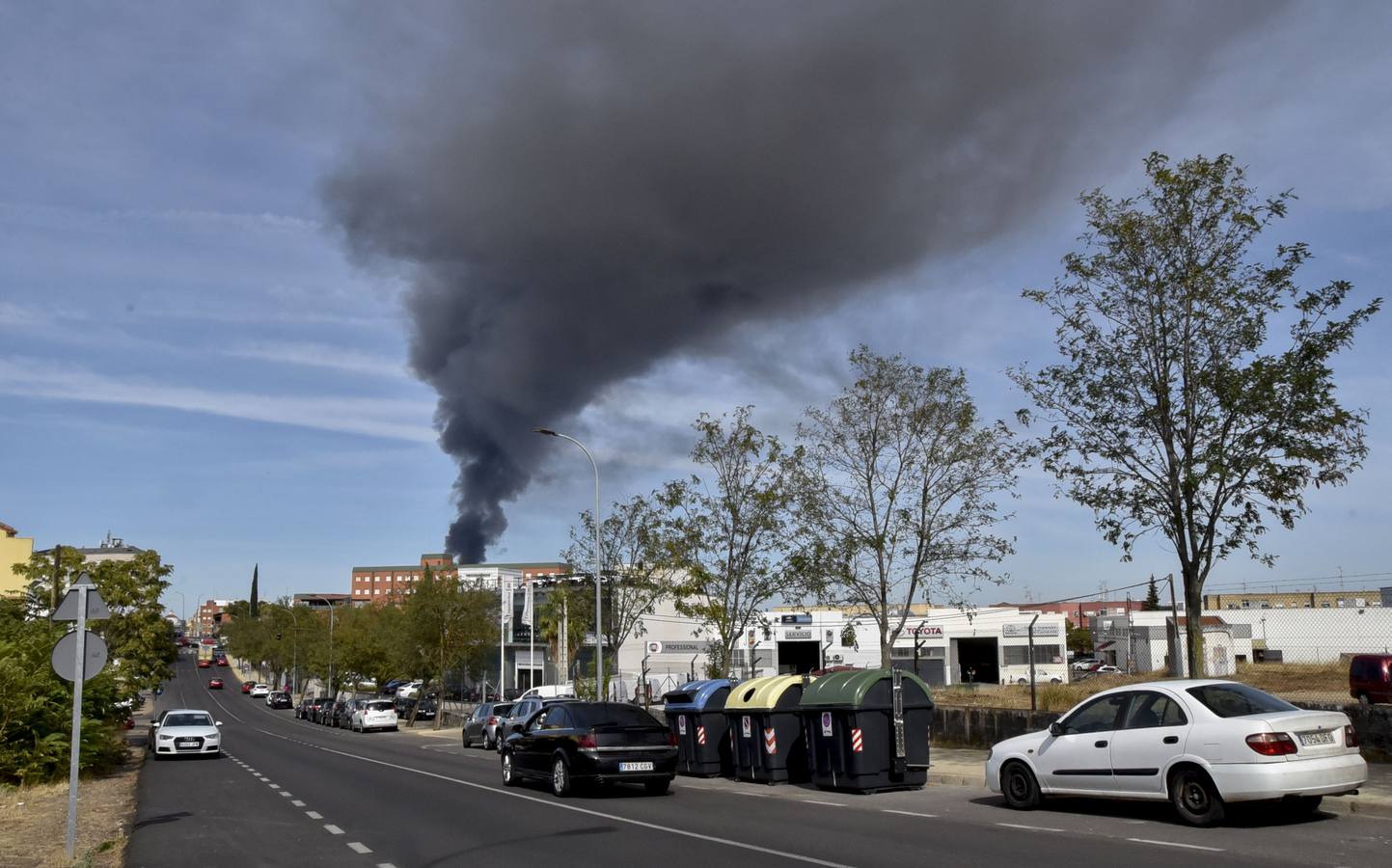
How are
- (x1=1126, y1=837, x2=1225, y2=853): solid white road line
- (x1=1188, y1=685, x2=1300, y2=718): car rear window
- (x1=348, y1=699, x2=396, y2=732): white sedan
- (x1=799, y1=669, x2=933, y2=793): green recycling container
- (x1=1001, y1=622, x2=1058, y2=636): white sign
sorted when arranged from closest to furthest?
(x1=1126, y1=837, x2=1225, y2=853): solid white road line
(x1=1188, y1=685, x2=1300, y2=718): car rear window
(x1=799, y1=669, x2=933, y2=793): green recycling container
(x1=348, y1=699, x2=396, y2=732): white sedan
(x1=1001, y1=622, x2=1058, y2=636): white sign

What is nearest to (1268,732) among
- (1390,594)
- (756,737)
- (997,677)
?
(756,737)

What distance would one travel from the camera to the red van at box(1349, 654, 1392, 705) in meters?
29.9

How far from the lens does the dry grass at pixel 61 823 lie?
11562 mm

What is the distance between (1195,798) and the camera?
38.9 feet

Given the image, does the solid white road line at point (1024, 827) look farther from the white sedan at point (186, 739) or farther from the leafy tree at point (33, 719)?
the white sedan at point (186, 739)

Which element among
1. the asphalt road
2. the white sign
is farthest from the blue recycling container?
the white sign

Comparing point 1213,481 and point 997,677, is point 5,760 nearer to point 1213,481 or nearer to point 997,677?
point 1213,481

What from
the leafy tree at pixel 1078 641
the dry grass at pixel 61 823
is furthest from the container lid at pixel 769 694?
the leafy tree at pixel 1078 641

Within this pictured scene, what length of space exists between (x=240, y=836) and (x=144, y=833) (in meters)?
1.38

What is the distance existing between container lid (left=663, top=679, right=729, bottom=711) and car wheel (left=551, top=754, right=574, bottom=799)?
3.96 m

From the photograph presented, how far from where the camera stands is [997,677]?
74.3 meters

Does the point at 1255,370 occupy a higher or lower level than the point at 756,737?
higher

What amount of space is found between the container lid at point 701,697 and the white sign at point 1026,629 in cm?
5315

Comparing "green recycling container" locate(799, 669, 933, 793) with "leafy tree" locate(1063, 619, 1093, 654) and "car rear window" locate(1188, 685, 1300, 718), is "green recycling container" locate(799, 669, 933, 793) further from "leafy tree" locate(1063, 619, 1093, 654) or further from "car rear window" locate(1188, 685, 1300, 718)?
"leafy tree" locate(1063, 619, 1093, 654)
